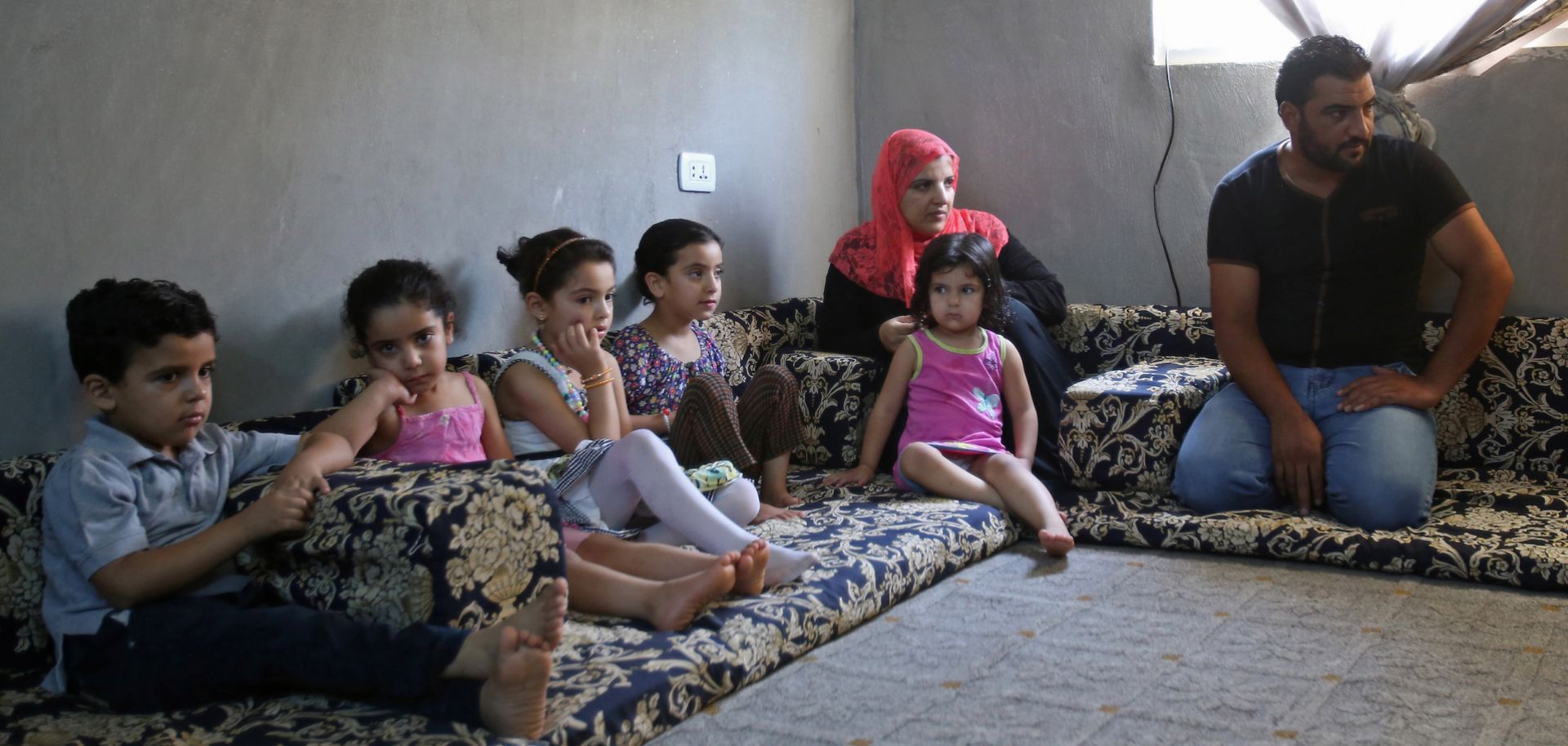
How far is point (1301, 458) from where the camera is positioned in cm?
293

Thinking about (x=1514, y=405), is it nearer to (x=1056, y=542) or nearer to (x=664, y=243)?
(x=1056, y=542)

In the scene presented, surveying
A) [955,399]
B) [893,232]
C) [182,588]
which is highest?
[893,232]

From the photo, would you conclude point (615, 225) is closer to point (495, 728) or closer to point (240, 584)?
point (240, 584)

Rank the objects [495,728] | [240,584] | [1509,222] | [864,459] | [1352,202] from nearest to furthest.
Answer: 1. [495,728]
2. [240,584]
3. [1352,202]
4. [864,459]
5. [1509,222]

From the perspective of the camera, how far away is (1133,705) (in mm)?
2002

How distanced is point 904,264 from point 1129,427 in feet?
2.61

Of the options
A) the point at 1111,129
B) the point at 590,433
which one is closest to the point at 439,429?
the point at 590,433

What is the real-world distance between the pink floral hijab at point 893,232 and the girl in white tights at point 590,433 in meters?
0.96

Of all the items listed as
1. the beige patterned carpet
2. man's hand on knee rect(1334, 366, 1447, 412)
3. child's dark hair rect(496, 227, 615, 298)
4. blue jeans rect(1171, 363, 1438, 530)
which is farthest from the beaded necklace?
man's hand on knee rect(1334, 366, 1447, 412)

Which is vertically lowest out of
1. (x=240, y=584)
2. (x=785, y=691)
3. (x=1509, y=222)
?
(x=785, y=691)

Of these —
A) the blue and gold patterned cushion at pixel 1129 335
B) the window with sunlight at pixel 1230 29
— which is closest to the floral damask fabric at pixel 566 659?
the blue and gold patterned cushion at pixel 1129 335

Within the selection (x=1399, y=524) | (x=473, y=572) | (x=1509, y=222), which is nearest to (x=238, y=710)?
(x=473, y=572)

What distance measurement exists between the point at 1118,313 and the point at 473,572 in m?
2.39

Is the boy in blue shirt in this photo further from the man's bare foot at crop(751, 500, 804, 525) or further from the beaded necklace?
the man's bare foot at crop(751, 500, 804, 525)
